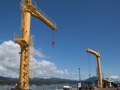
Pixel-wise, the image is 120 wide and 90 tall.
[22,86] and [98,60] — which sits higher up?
[98,60]

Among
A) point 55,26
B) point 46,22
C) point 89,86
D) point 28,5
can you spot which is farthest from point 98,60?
point 28,5

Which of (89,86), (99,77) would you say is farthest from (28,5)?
(99,77)

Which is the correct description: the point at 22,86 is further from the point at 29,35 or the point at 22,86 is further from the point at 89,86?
the point at 89,86

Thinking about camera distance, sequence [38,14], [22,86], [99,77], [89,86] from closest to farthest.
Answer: [22,86] → [38,14] → [89,86] → [99,77]

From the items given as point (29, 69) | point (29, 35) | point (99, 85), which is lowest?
point (99, 85)

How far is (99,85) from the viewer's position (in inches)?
1767

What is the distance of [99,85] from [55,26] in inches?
892

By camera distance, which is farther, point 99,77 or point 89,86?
point 99,77

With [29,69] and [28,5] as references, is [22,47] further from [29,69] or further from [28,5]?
[28,5]

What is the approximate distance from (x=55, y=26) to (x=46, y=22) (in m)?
3.53

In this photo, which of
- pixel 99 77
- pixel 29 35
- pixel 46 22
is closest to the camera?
pixel 29 35

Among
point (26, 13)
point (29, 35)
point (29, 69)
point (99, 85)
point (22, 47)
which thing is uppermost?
point (26, 13)

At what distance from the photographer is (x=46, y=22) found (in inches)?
1118

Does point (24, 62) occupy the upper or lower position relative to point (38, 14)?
lower
